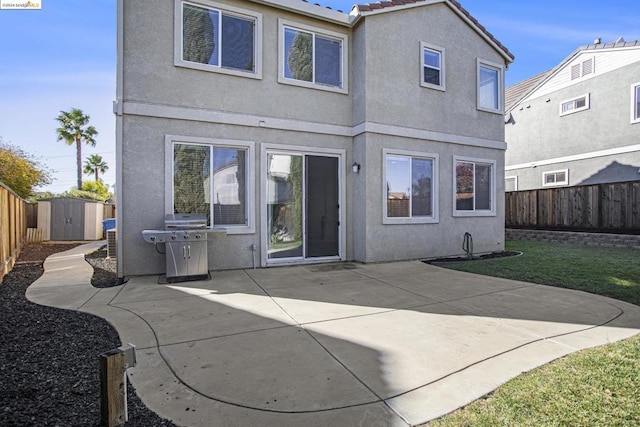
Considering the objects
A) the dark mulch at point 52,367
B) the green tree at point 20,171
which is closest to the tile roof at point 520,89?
the dark mulch at point 52,367

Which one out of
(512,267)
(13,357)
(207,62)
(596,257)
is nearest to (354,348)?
(13,357)

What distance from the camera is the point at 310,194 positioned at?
26.7ft

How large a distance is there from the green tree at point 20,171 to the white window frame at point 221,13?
13415 mm

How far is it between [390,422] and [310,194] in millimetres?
6283

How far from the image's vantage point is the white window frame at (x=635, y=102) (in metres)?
13.4

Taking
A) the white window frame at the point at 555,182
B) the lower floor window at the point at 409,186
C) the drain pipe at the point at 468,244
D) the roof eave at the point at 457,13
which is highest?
the roof eave at the point at 457,13

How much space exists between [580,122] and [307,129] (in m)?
14.7

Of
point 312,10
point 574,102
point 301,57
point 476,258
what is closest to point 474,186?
point 476,258

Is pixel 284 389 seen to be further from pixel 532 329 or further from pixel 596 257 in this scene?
pixel 596 257

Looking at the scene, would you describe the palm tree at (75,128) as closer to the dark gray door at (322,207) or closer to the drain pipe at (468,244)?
the dark gray door at (322,207)

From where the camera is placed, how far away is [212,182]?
7242 mm

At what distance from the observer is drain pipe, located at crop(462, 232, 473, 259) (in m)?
9.38

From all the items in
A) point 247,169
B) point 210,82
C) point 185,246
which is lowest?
point 185,246

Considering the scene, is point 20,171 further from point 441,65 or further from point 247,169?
point 441,65
